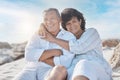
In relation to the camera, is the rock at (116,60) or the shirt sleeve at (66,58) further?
the rock at (116,60)

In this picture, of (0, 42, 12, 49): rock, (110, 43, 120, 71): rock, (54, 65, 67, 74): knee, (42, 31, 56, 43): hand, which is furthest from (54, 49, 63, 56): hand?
(0, 42, 12, 49): rock

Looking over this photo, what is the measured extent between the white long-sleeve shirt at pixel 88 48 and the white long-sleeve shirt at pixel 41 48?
0.29 ft

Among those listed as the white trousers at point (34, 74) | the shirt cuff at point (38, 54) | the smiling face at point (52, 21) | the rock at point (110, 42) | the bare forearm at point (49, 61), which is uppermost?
the smiling face at point (52, 21)

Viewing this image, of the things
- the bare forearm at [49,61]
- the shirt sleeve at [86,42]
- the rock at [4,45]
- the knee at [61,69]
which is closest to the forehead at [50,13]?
the shirt sleeve at [86,42]

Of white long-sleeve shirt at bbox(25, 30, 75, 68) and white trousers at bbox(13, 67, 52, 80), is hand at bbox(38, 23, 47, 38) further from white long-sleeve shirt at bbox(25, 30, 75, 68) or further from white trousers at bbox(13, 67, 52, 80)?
white trousers at bbox(13, 67, 52, 80)

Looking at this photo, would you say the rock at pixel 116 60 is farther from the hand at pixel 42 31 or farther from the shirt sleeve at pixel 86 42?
the hand at pixel 42 31

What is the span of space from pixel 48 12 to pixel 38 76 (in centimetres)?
80

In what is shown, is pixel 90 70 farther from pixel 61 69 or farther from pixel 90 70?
pixel 61 69

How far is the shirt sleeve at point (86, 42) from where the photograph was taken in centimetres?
504

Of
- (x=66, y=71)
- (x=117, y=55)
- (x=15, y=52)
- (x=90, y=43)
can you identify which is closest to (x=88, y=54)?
(x=90, y=43)

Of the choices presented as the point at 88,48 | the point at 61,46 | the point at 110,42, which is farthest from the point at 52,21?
the point at 110,42

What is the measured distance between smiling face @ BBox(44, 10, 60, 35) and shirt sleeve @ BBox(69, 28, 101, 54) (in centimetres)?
29

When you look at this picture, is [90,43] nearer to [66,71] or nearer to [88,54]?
[88,54]

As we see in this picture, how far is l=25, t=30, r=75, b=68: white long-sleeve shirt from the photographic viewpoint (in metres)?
5.07
